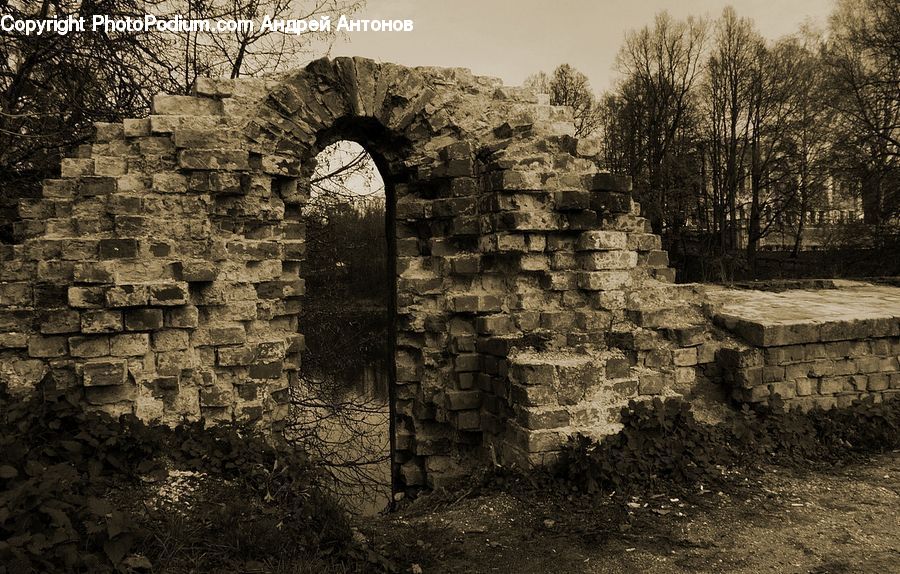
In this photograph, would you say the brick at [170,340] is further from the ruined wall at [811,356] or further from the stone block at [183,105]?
the ruined wall at [811,356]

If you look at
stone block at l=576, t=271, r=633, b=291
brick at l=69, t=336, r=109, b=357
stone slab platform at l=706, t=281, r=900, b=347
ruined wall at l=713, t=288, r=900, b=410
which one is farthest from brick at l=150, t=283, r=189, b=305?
stone slab platform at l=706, t=281, r=900, b=347

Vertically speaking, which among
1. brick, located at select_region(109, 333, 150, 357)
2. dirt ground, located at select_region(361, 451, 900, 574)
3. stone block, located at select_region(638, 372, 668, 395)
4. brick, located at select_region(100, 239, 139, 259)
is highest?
brick, located at select_region(100, 239, 139, 259)

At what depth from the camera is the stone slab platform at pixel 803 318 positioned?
226 inches

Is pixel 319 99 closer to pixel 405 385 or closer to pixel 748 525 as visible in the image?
pixel 405 385

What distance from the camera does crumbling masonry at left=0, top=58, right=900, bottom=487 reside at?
421cm

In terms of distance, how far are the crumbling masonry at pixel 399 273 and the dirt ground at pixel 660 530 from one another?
58cm

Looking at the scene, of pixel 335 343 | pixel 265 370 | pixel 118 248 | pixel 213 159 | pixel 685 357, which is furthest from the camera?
pixel 335 343

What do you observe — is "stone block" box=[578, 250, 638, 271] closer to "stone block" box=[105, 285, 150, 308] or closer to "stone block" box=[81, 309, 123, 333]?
"stone block" box=[105, 285, 150, 308]

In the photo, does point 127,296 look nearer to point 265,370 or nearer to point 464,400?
point 265,370

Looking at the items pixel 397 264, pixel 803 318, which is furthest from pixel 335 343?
pixel 803 318

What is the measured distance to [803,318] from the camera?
6148 mm

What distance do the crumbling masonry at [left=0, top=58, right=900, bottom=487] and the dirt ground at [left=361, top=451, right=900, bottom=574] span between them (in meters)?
0.58

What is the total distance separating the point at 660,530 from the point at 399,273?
287 cm

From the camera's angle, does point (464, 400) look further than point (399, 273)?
No
